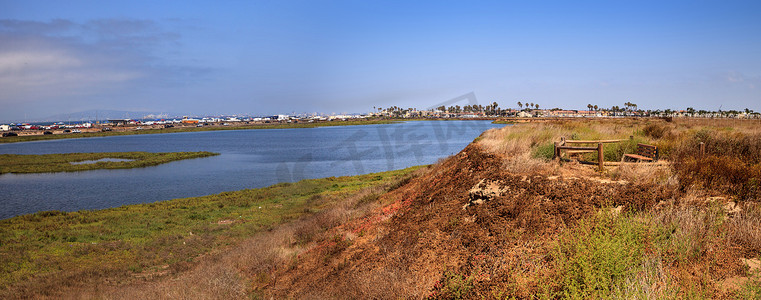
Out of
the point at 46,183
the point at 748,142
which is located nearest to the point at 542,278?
the point at 748,142

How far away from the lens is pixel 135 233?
63.2ft

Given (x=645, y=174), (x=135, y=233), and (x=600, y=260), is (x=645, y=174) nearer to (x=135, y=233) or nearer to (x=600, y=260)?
Answer: (x=600, y=260)

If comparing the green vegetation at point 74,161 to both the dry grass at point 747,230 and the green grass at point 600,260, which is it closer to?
the green grass at point 600,260

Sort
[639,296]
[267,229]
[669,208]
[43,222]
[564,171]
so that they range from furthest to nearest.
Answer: [43,222]
[267,229]
[564,171]
[669,208]
[639,296]

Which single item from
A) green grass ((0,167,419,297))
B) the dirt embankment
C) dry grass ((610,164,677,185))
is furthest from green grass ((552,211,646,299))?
green grass ((0,167,419,297))

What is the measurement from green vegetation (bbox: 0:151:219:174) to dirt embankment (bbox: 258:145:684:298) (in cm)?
5226

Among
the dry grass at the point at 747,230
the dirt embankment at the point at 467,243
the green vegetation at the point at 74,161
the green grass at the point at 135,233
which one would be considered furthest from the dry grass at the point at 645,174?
the green vegetation at the point at 74,161

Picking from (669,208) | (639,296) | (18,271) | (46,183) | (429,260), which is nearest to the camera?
(639,296)

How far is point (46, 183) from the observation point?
4081cm

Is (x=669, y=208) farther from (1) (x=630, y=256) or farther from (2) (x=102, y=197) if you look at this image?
(2) (x=102, y=197)

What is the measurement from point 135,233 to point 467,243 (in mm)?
17369

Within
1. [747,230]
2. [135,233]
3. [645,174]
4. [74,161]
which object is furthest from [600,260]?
[74,161]

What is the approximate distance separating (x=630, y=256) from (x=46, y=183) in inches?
2043

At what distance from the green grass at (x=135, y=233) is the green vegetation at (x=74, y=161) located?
31991 mm
